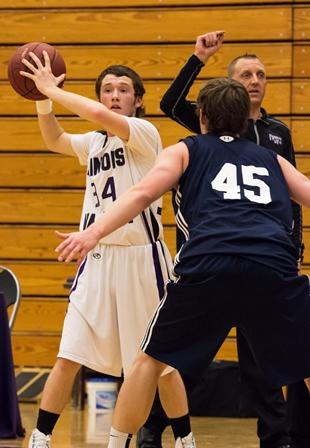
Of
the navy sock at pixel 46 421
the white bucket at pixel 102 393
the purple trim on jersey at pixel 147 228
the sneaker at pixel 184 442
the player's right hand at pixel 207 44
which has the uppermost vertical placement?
the player's right hand at pixel 207 44

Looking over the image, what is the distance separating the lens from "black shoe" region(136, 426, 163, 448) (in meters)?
5.12

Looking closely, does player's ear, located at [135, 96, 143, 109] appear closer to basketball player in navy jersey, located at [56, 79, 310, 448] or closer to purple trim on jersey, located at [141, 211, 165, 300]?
purple trim on jersey, located at [141, 211, 165, 300]

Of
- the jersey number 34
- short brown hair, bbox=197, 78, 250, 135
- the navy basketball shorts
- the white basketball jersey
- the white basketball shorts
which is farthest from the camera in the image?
the white basketball jersey

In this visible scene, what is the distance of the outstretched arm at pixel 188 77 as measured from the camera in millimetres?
4961

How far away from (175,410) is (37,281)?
12.6ft

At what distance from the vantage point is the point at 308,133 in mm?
8023

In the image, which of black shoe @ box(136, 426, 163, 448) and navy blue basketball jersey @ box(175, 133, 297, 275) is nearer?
navy blue basketball jersey @ box(175, 133, 297, 275)

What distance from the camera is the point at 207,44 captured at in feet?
→ 16.3

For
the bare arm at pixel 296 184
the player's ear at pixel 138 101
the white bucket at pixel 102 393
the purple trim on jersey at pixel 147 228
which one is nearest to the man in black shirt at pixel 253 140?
the player's ear at pixel 138 101

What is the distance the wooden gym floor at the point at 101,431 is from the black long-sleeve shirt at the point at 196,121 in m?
1.44

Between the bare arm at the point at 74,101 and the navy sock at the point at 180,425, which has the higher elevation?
the bare arm at the point at 74,101

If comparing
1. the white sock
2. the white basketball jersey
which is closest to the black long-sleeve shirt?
the white basketball jersey

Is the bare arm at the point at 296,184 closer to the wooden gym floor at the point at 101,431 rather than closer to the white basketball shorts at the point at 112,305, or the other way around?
the white basketball shorts at the point at 112,305

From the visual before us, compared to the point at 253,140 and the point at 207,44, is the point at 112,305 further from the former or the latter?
the point at 207,44
